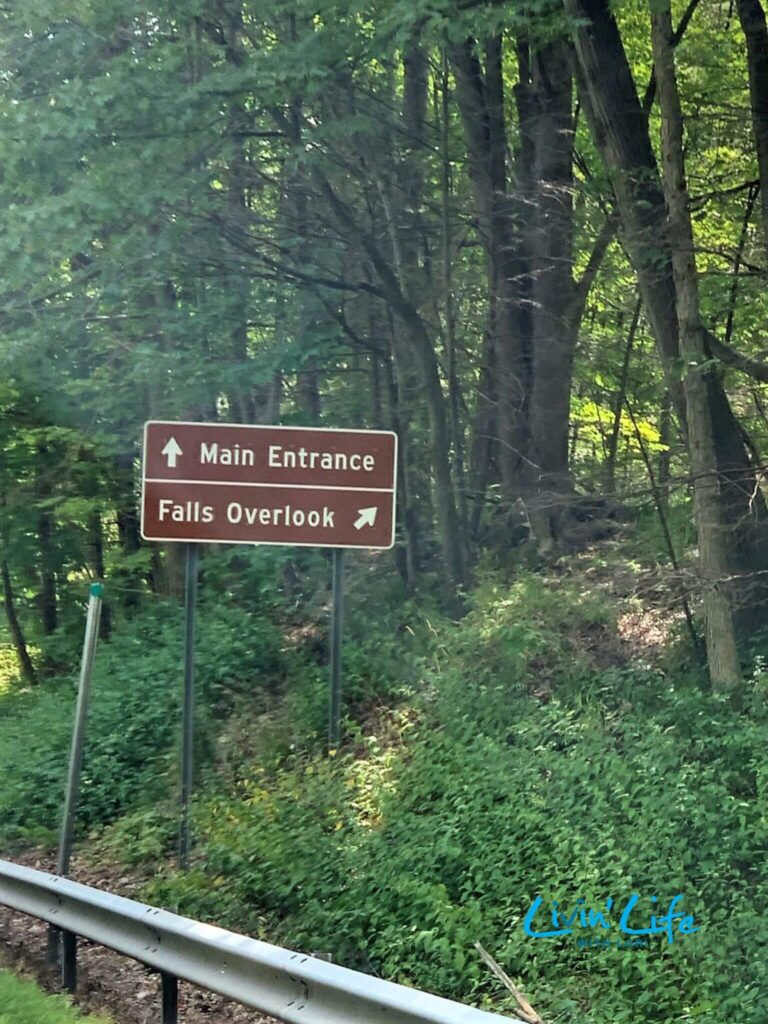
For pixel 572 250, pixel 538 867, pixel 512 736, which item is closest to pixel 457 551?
pixel 572 250

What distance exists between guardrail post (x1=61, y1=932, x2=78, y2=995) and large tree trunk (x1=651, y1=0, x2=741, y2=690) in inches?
205

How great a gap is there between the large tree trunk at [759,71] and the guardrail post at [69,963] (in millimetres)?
7565

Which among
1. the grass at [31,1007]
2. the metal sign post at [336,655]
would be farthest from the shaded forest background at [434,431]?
the grass at [31,1007]

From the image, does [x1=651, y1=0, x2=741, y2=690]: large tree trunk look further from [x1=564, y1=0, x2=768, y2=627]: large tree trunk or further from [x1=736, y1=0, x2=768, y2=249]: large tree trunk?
[x1=736, y1=0, x2=768, y2=249]: large tree trunk

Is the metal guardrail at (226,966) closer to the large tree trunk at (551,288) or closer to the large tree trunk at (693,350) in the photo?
the large tree trunk at (693,350)

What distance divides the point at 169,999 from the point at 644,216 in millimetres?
7643

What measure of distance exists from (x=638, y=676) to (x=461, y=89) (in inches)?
307

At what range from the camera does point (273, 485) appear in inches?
360

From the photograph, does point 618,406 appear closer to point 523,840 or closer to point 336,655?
point 336,655

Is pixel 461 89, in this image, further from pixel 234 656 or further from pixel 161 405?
pixel 234 656

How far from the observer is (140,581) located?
19.4m

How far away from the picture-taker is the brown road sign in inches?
355

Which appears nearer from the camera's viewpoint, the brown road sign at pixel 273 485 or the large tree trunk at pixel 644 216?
the brown road sign at pixel 273 485

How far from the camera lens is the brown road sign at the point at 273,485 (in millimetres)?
9008
